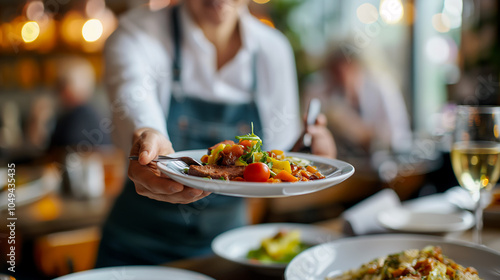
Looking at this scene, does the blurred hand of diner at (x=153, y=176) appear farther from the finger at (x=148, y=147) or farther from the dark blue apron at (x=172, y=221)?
the dark blue apron at (x=172, y=221)

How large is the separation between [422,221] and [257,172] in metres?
0.70

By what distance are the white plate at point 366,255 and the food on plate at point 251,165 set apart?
0.56 ft

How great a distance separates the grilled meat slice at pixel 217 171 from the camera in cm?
51

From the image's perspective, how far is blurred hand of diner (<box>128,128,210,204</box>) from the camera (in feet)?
1.67

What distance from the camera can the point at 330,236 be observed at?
1.02m

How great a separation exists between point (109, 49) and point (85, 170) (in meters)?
1.52

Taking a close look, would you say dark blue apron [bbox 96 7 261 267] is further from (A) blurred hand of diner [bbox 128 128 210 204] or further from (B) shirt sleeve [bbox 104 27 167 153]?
(A) blurred hand of diner [bbox 128 128 210 204]

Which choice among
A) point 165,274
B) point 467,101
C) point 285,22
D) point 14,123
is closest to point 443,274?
point 165,274

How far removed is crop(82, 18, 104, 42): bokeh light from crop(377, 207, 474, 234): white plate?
127 inches

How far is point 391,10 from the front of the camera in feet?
15.0

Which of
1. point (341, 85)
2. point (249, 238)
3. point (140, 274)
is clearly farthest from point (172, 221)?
point (341, 85)

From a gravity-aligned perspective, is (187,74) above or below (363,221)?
above

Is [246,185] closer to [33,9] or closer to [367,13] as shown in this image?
[33,9]

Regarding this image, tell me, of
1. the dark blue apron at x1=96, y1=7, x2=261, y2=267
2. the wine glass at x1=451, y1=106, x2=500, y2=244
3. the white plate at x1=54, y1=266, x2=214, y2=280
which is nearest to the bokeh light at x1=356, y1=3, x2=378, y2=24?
the dark blue apron at x1=96, y1=7, x2=261, y2=267
